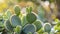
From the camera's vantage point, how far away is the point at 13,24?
0.58 metres

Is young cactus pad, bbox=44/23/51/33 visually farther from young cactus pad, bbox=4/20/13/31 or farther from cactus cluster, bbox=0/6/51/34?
young cactus pad, bbox=4/20/13/31

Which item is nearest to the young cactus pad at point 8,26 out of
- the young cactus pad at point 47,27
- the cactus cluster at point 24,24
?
the cactus cluster at point 24,24

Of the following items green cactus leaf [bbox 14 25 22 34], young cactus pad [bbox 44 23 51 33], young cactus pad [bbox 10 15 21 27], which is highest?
young cactus pad [bbox 10 15 21 27]

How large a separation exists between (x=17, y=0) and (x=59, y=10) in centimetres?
96

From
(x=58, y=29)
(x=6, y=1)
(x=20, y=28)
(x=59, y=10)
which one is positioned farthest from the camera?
(x=6, y=1)

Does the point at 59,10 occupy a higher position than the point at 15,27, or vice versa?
the point at 15,27

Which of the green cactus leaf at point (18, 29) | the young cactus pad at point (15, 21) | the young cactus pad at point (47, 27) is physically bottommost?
the young cactus pad at point (47, 27)

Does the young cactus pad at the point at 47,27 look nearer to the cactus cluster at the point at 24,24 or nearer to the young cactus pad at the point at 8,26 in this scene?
the cactus cluster at the point at 24,24

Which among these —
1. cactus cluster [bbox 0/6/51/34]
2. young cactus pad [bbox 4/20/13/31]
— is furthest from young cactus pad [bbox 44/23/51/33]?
young cactus pad [bbox 4/20/13/31]

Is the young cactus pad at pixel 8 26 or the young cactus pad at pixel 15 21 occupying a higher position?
the young cactus pad at pixel 15 21

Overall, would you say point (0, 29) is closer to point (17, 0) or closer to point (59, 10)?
point (59, 10)

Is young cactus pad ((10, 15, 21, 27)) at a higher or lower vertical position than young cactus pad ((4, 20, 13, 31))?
higher

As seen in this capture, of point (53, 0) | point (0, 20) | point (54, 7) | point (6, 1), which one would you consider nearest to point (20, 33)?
point (0, 20)

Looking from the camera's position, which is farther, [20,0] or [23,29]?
[20,0]
